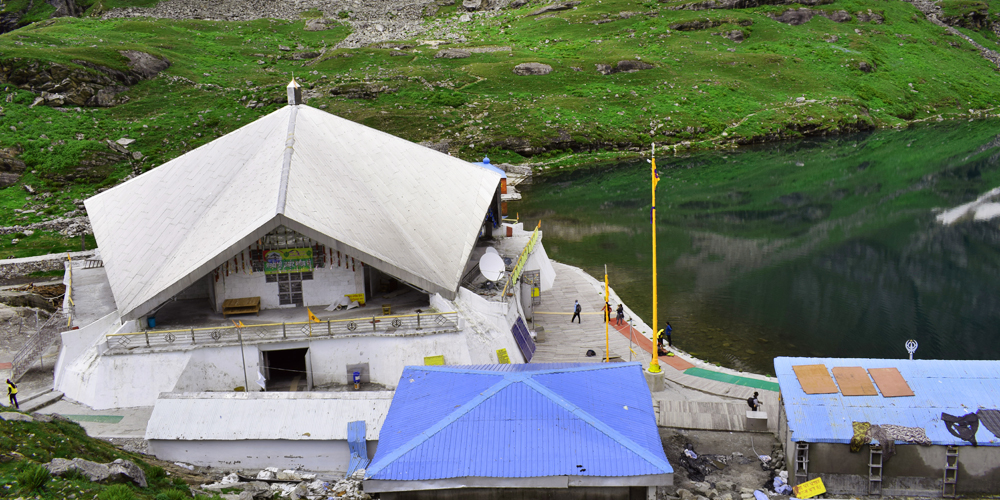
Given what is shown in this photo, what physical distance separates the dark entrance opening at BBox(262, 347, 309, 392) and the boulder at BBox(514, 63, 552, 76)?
11080 centimetres

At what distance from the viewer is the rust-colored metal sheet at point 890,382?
897 inches

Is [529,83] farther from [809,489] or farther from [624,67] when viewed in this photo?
[809,489]

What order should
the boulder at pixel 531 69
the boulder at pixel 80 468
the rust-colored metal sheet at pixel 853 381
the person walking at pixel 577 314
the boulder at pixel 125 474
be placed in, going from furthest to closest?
the boulder at pixel 531 69 < the person walking at pixel 577 314 < the rust-colored metal sheet at pixel 853 381 < the boulder at pixel 125 474 < the boulder at pixel 80 468

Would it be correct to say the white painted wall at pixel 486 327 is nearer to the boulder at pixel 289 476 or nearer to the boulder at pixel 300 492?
the boulder at pixel 289 476

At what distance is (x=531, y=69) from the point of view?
5399 inches

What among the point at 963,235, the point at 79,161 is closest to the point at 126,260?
the point at 79,161

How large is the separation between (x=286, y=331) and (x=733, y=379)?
66.3 ft

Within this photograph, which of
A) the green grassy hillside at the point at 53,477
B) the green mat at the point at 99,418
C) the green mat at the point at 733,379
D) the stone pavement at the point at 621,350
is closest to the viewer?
the green grassy hillside at the point at 53,477

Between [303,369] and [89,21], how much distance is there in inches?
6051

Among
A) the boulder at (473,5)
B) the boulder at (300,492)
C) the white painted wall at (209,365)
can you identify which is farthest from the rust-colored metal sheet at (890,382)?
the boulder at (473,5)

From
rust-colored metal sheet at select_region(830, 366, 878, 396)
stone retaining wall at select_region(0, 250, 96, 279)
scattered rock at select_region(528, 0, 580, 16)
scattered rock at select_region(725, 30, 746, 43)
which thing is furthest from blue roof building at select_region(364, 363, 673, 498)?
scattered rock at select_region(528, 0, 580, 16)

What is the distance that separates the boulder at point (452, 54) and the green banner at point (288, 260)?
4638 inches

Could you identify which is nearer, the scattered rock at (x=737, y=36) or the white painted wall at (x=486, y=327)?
the white painted wall at (x=486, y=327)

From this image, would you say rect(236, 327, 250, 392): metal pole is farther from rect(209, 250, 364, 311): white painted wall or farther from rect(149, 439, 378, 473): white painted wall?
rect(149, 439, 378, 473): white painted wall
